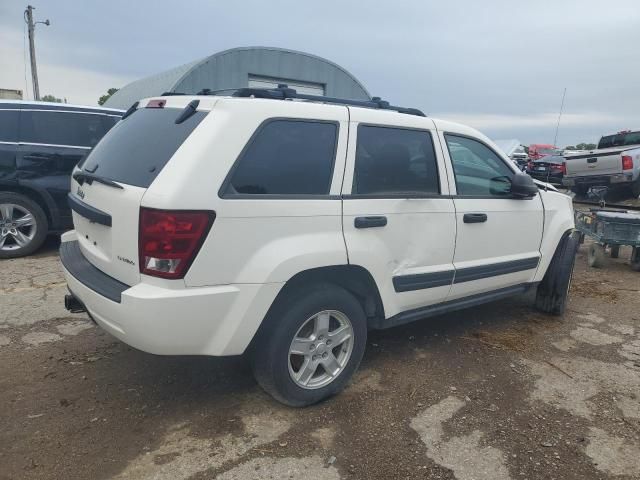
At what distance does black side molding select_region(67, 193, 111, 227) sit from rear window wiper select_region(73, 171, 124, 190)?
0.13 metres

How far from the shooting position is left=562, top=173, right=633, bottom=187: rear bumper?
11.6 metres

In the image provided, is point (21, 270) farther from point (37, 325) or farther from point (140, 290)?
point (140, 290)

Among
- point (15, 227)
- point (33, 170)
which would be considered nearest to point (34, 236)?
point (15, 227)

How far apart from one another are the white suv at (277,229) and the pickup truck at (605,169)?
9.74 meters

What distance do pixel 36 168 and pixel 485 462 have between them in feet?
19.6

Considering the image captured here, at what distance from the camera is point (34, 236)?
6.27 metres

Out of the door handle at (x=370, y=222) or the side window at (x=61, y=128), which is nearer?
the door handle at (x=370, y=222)

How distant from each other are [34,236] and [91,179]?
397cm

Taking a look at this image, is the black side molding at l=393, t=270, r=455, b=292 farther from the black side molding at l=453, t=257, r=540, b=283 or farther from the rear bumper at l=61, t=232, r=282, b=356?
the rear bumper at l=61, t=232, r=282, b=356

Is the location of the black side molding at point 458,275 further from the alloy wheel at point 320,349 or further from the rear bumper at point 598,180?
the rear bumper at point 598,180

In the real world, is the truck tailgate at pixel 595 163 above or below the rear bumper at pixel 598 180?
above

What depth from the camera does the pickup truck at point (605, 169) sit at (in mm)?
11590

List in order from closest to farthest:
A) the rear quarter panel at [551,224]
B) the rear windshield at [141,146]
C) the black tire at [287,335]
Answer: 1. the rear windshield at [141,146]
2. the black tire at [287,335]
3. the rear quarter panel at [551,224]

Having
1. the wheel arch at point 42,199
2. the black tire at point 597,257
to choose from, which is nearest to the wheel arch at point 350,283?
the wheel arch at point 42,199
